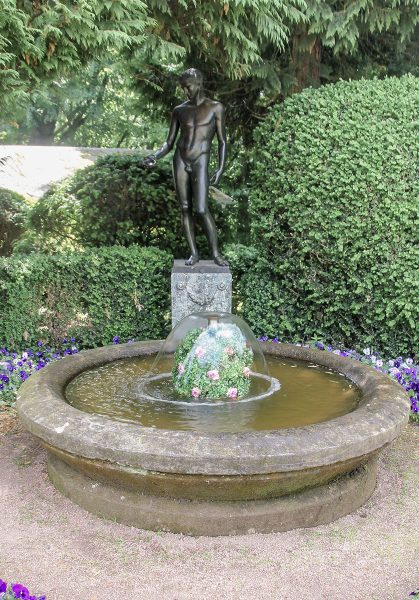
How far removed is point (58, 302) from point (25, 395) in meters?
2.92

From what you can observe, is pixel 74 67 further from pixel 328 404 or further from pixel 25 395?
pixel 328 404

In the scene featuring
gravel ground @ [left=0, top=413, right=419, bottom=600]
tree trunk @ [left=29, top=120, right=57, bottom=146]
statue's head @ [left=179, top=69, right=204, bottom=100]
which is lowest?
gravel ground @ [left=0, top=413, right=419, bottom=600]

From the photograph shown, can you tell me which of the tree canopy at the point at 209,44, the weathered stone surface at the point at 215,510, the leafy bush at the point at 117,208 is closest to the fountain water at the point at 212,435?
the weathered stone surface at the point at 215,510

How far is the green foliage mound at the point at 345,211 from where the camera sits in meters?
5.57

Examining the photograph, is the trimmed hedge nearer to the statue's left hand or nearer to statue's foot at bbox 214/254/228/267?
statue's foot at bbox 214/254/228/267

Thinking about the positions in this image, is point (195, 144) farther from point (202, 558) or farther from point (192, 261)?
point (202, 558)

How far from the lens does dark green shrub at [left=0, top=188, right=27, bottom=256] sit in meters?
9.88

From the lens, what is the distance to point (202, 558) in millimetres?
2826

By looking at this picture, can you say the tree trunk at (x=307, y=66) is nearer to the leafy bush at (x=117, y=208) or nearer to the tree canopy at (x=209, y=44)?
the tree canopy at (x=209, y=44)

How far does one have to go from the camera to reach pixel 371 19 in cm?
635

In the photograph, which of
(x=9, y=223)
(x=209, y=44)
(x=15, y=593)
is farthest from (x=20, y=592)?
(x=9, y=223)

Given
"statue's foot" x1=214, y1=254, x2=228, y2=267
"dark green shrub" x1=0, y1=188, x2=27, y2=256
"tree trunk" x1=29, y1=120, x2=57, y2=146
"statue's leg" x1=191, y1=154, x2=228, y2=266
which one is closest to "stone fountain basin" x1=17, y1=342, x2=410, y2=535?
"statue's foot" x1=214, y1=254, x2=228, y2=267

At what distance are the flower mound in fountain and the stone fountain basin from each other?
78 centimetres

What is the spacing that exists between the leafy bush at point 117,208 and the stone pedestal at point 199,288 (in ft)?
7.41
